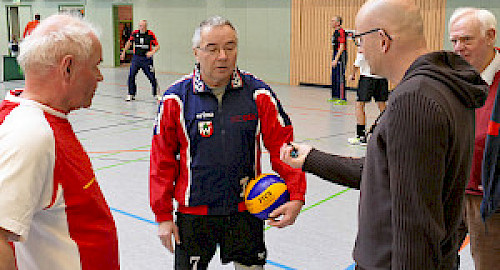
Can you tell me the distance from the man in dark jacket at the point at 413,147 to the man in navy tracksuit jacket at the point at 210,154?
3.33ft

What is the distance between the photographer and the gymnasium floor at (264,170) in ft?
13.9

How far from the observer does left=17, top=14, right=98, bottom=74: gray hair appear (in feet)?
5.89

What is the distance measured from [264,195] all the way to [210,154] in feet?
1.21

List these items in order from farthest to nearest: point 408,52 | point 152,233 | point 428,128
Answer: point 152,233 → point 408,52 → point 428,128

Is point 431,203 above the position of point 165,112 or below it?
below

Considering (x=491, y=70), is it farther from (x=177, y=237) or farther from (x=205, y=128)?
(x=177, y=237)

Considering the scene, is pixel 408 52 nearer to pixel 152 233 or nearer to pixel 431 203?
pixel 431 203

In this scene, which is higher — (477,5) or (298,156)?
(477,5)

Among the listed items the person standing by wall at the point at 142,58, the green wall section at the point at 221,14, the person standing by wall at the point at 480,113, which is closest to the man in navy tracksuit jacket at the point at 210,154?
the person standing by wall at the point at 480,113

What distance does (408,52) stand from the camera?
1.78m

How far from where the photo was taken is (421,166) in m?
1.53

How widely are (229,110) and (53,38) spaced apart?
1.12 meters

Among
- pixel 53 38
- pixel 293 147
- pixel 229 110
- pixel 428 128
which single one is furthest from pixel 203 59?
pixel 428 128

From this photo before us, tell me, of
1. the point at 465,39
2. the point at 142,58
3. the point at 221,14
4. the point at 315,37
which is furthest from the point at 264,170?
the point at 221,14
